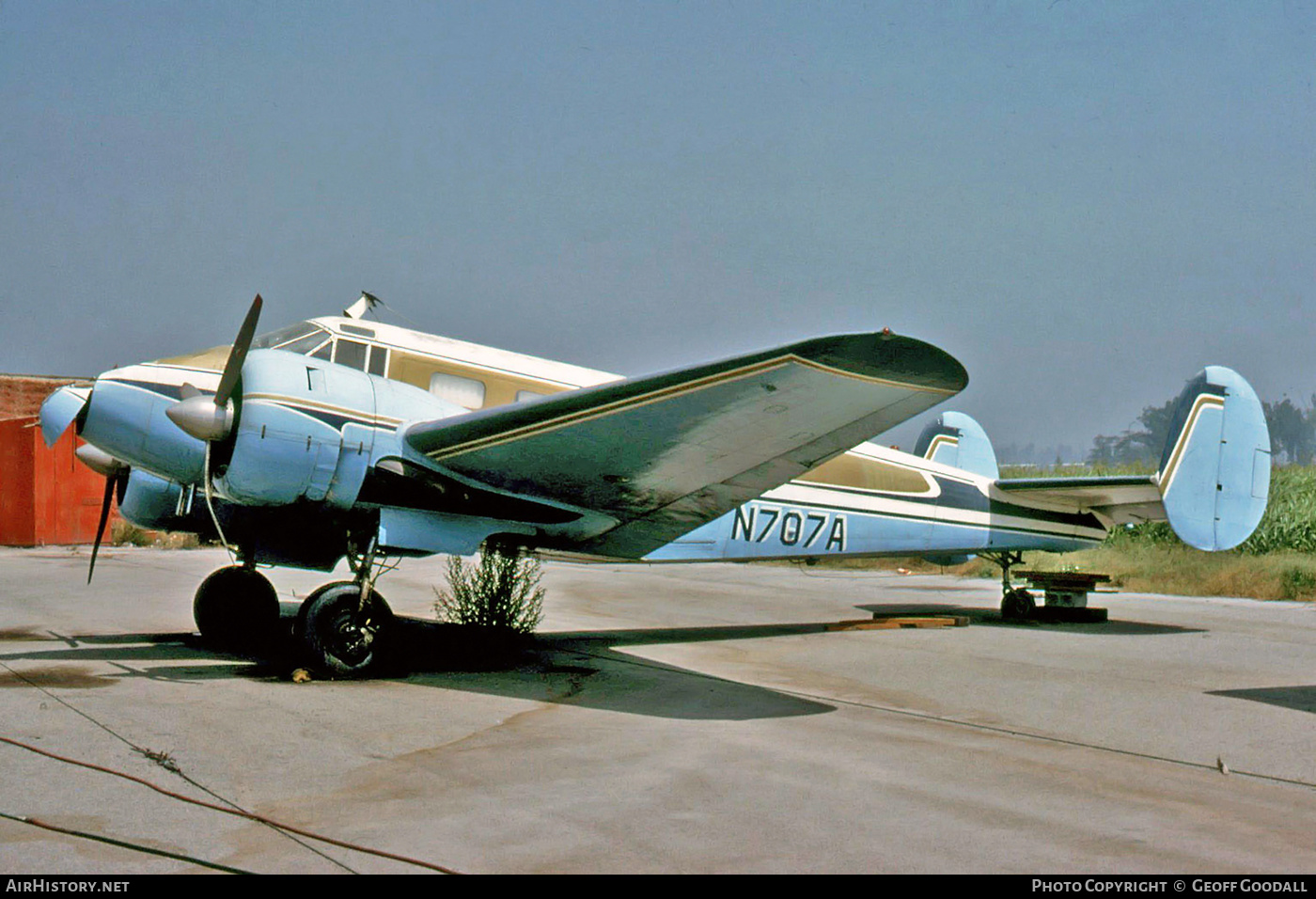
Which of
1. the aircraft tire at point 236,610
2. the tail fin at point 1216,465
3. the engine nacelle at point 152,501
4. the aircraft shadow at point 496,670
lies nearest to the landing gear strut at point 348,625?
the aircraft shadow at point 496,670

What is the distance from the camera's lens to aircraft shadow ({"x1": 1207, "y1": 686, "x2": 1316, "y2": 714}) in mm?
7742

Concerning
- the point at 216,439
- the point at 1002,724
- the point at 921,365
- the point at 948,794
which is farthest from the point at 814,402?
the point at 216,439

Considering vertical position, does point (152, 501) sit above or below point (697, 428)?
below

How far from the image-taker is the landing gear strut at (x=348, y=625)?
7.94 metres

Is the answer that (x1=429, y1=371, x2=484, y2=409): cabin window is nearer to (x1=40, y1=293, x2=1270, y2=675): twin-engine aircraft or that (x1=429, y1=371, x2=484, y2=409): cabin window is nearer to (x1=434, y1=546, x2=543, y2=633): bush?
(x1=40, y1=293, x2=1270, y2=675): twin-engine aircraft

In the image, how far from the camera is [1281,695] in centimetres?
818

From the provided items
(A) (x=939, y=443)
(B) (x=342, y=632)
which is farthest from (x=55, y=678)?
(A) (x=939, y=443)

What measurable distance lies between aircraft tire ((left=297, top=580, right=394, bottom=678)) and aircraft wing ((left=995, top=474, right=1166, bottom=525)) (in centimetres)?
828

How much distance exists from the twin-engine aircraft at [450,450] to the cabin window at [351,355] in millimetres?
14

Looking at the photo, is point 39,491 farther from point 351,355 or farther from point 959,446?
point 959,446

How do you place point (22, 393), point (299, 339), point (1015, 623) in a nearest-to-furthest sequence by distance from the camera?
point (299, 339) < point (1015, 623) < point (22, 393)

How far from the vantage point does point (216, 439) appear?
750cm

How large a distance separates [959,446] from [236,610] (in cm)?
982
